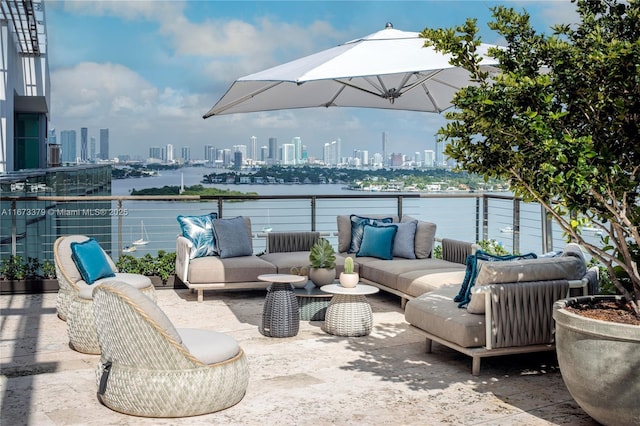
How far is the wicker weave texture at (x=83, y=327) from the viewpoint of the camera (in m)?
5.02

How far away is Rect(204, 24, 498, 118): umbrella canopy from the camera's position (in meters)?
5.34

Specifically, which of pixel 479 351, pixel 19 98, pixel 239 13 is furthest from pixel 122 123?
pixel 479 351

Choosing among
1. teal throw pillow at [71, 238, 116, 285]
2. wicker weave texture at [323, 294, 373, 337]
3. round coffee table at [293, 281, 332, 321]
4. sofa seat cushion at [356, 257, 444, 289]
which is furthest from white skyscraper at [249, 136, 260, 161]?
wicker weave texture at [323, 294, 373, 337]

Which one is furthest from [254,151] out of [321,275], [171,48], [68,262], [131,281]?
[171,48]

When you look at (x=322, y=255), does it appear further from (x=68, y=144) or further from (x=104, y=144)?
(x=68, y=144)

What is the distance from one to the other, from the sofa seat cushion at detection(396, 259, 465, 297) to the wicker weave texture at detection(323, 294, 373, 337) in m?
0.82

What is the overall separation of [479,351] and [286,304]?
1750 millimetres

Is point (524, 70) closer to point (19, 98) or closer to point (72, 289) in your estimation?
point (72, 289)

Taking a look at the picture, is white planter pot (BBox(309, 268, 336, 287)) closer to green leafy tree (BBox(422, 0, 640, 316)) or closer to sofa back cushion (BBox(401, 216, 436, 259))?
sofa back cushion (BBox(401, 216, 436, 259))

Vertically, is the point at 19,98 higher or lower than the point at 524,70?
higher

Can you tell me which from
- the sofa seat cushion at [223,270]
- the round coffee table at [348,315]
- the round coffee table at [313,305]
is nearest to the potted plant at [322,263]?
the round coffee table at [313,305]

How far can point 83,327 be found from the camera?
16.5 ft

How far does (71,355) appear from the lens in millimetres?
5066

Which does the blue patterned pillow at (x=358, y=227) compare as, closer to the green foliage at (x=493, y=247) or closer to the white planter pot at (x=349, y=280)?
the green foliage at (x=493, y=247)
